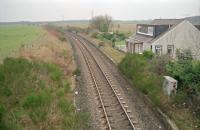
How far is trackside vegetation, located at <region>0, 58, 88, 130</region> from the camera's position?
1359cm

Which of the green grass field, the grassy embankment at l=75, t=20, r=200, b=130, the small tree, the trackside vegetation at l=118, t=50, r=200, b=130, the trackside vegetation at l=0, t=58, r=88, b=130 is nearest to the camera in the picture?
the trackside vegetation at l=0, t=58, r=88, b=130

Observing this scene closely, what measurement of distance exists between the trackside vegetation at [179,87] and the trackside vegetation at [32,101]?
4.90 metres

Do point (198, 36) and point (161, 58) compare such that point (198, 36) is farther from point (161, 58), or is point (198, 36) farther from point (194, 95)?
point (194, 95)

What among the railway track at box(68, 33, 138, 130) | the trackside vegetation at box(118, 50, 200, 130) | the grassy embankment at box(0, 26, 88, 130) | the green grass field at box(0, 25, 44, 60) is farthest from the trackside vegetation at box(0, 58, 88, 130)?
the green grass field at box(0, 25, 44, 60)

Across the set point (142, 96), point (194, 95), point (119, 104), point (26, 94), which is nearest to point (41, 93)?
point (26, 94)

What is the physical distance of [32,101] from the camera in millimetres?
15281

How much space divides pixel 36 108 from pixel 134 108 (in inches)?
232

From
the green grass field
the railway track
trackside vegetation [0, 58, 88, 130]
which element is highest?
the green grass field

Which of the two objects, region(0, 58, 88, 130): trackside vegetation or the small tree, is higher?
the small tree

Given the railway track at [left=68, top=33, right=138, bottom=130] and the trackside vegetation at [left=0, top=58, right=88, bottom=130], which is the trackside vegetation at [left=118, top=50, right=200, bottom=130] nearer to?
the railway track at [left=68, top=33, right=138, bottom=130]

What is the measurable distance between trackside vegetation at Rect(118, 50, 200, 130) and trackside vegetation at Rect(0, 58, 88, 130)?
4904 millimetres

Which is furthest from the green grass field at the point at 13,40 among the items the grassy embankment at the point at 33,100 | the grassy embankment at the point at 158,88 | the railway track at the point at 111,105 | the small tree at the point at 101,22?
the small tree at the point at 101,22

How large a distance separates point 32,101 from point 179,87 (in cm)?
894

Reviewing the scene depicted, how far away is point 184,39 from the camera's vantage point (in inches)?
1515
